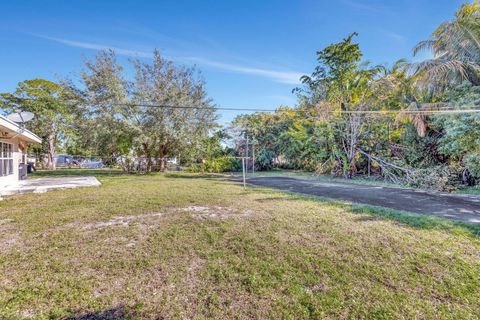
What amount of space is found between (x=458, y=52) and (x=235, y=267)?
11.0 meters

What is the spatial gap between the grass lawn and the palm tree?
638 cm

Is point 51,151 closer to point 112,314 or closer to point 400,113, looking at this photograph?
point 112,314

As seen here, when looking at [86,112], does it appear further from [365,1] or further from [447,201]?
[447,201]

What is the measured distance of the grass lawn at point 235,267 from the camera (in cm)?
196

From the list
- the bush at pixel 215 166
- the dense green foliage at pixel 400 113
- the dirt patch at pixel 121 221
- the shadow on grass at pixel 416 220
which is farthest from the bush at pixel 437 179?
the bush at pixel 215 166

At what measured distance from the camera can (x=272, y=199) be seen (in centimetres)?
645

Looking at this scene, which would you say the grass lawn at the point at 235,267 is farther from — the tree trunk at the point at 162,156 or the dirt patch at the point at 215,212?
the tree trunk at the point at 162,156

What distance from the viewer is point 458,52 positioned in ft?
26.9

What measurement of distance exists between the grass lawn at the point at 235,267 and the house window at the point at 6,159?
16.0 feet

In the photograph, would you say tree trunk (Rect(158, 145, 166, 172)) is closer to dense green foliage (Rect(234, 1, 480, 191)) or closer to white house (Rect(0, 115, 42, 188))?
white house (Rect(0, 115, 42, 188))

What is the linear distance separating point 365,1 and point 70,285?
1082 centimetres

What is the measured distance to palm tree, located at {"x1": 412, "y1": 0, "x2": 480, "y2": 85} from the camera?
746cm

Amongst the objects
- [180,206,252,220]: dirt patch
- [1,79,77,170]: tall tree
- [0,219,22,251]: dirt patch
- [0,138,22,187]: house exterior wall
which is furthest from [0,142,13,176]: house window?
[1,79,77,170]: tall tree

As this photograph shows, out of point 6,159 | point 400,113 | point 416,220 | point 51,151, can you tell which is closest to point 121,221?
point 416,220
